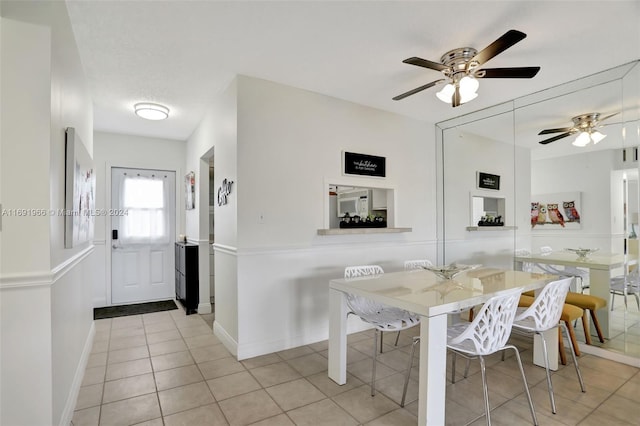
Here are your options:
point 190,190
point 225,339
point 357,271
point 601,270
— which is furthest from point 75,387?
point 601,270

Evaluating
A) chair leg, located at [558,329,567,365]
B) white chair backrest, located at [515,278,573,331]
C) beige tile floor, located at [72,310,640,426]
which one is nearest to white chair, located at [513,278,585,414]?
white chair backrest, located at [515,278,573,331]

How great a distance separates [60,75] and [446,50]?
2571 millimetres

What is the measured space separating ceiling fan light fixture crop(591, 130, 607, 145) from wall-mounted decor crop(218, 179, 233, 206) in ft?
11.3

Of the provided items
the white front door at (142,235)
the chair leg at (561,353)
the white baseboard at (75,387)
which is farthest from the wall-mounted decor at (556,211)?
the white front door at (142,235)

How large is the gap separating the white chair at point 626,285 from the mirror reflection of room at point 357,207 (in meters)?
2.17

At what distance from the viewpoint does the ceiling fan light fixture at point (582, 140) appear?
121 inches

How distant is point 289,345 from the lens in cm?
312

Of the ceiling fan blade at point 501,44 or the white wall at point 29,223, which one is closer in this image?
the white wall at point 29,223

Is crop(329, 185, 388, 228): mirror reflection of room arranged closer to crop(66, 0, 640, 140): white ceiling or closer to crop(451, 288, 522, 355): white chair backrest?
crop(66, 0, 640, 140): white ceiling

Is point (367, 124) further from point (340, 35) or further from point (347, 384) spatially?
point (347, 384)

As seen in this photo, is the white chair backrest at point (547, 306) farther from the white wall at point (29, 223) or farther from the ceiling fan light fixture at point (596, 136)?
the white wall at point (29, 223)

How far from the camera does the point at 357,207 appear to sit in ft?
12.7

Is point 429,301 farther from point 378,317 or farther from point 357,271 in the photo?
point 357,271

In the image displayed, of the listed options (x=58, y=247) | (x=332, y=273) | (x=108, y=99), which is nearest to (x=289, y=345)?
(x=332, y=273)
